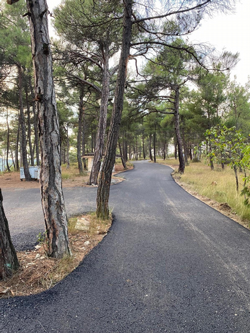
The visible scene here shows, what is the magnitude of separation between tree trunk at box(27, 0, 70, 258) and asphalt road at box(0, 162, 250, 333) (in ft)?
1.95

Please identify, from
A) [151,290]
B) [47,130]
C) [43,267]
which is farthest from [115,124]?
[151,290]

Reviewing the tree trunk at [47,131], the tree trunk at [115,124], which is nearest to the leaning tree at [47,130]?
the tree trunk at [47,131]

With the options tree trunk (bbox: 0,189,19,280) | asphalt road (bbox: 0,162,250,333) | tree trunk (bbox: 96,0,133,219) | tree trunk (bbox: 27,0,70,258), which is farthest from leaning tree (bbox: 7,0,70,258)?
tree trunk (bbox: 96,0,133,219)

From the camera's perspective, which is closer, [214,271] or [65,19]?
[214,271]

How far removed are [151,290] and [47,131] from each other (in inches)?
88.3

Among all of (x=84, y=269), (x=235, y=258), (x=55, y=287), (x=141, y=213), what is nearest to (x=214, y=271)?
(x=235, y=258)

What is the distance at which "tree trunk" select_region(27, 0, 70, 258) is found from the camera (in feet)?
7.76

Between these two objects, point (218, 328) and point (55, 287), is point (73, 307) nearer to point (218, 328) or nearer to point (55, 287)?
point (55, 287)

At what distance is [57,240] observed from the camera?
254cm

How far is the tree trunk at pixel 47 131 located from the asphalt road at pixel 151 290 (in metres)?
0.59

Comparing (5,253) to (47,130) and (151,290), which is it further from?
(151,290)

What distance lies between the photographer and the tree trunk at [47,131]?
7.76 feet

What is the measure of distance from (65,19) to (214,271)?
25.2ft

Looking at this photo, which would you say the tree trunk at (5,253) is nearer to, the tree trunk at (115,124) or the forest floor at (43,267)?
the forest floor at (43,267)
